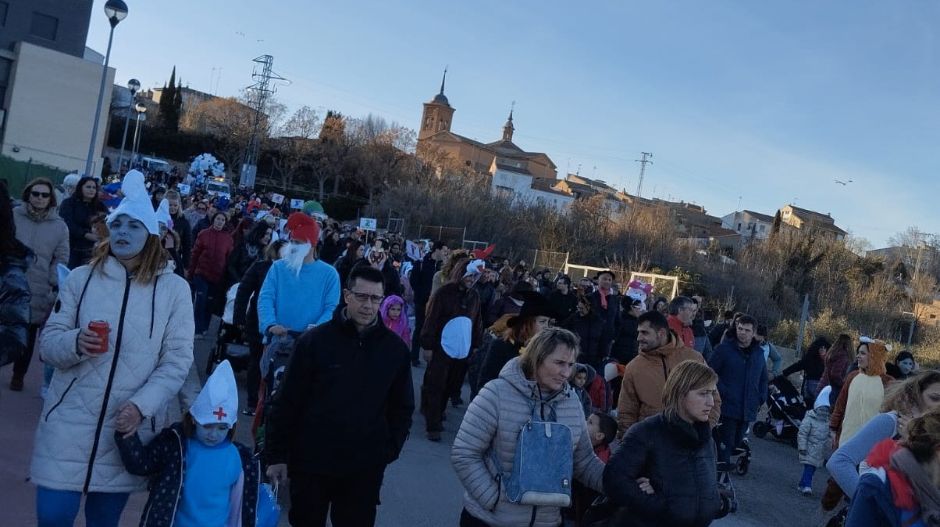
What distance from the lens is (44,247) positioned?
7.14m

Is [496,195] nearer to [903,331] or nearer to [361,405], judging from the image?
[903,331]

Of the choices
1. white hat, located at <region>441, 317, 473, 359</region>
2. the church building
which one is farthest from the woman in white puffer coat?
the church building

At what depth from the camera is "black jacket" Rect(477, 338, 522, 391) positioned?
19.9 ft

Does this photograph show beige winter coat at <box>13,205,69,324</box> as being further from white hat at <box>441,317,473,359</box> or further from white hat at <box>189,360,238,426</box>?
white hat at <box>441,317,473,359</box>

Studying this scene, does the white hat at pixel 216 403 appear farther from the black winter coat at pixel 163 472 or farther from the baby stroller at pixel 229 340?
the baby stroller at pixel 229 340

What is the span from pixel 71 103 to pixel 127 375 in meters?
58.5

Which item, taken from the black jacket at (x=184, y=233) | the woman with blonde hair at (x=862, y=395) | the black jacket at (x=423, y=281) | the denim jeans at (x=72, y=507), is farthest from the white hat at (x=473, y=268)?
the denim jeans at (x=72, y=507)

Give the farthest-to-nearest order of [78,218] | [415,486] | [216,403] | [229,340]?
[229,340] → [78,218] → [415,486] → [216,403]

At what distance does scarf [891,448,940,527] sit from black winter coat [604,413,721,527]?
1022 millimetres

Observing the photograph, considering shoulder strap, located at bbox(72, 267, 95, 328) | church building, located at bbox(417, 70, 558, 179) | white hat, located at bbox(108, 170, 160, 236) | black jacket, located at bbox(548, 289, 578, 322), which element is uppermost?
church building, located at bbox(417, 70, 558, 179)

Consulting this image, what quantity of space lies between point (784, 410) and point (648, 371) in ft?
28.1

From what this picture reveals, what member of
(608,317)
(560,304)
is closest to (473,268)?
(608,317)

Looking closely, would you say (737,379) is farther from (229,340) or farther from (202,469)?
(202,469)

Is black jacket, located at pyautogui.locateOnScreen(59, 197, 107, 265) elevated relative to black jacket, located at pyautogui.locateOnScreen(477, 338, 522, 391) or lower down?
elevated
